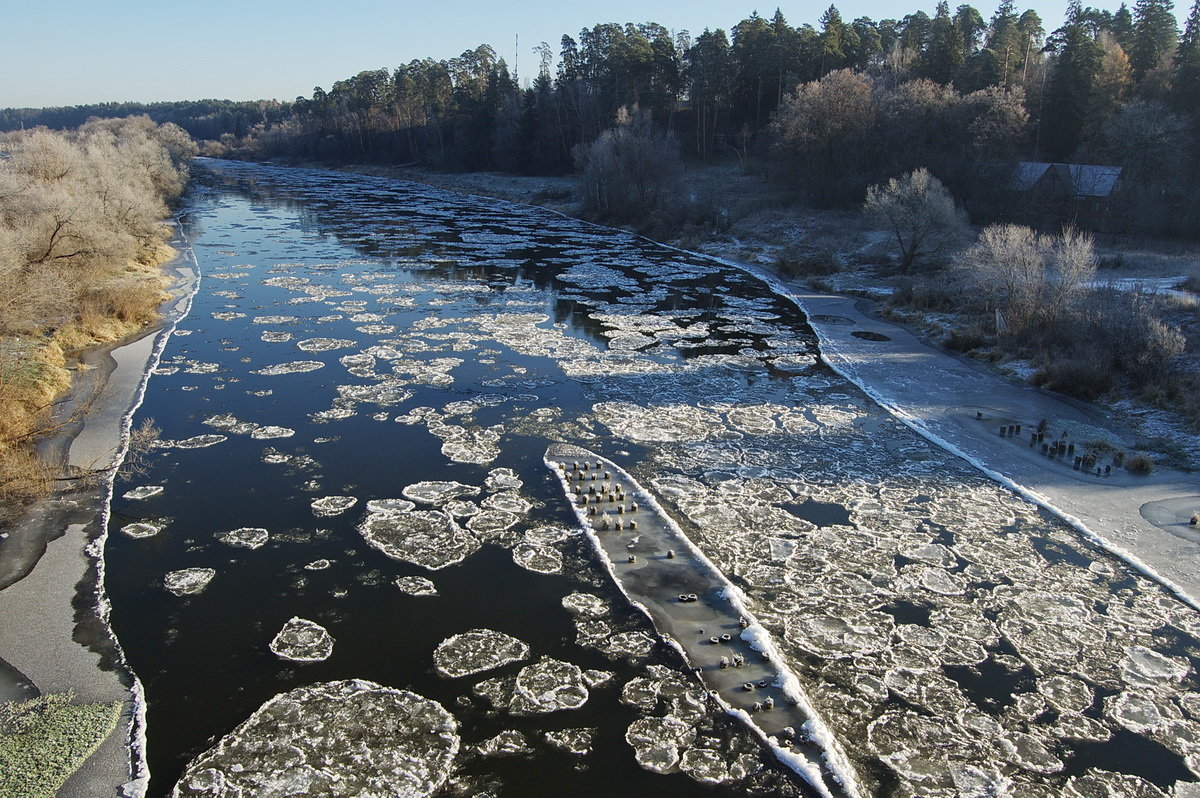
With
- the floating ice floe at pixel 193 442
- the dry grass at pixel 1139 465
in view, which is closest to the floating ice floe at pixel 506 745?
the floating ice floe at pixel 193 442

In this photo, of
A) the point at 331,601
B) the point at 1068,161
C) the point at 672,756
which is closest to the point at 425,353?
the point at 331,601

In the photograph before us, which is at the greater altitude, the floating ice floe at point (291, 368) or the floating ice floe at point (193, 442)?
the floating ice floe at point (291, 368)

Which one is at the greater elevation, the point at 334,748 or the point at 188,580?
the point at 188,580

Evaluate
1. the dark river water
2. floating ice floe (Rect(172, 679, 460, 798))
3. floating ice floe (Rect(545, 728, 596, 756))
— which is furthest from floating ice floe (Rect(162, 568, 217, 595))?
floating ice floe (Rect(545, 728, 596, 756))

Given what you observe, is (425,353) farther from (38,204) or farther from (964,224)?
(964,224)

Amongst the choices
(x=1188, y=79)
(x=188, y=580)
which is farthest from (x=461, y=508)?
(x=1188, y=79)

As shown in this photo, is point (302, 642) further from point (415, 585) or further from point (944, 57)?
point (944, 57)

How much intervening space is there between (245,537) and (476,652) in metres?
4.68

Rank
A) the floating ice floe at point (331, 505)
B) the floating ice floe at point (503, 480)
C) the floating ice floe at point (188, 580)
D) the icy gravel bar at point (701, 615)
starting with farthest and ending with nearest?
the floating ice floe at point (503, 480)
the floating ice floe at point (331, 505)
the floating ice floe at point (188, 580)
the icy gravel bar at point (701, 615)

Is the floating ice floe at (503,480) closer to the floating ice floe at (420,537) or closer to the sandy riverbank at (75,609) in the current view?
the floating ice floe at (420,537)

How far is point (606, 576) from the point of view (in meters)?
10.8

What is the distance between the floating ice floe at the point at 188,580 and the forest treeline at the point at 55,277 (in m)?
3.86

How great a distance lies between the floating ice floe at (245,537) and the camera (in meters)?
11.5

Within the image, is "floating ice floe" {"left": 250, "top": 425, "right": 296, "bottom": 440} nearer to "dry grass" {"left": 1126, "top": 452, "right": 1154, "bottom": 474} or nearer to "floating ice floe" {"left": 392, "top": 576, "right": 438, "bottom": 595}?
"floating ice floe" {"left": 392, "top": 576, "right": 438, "bottom": 595}
